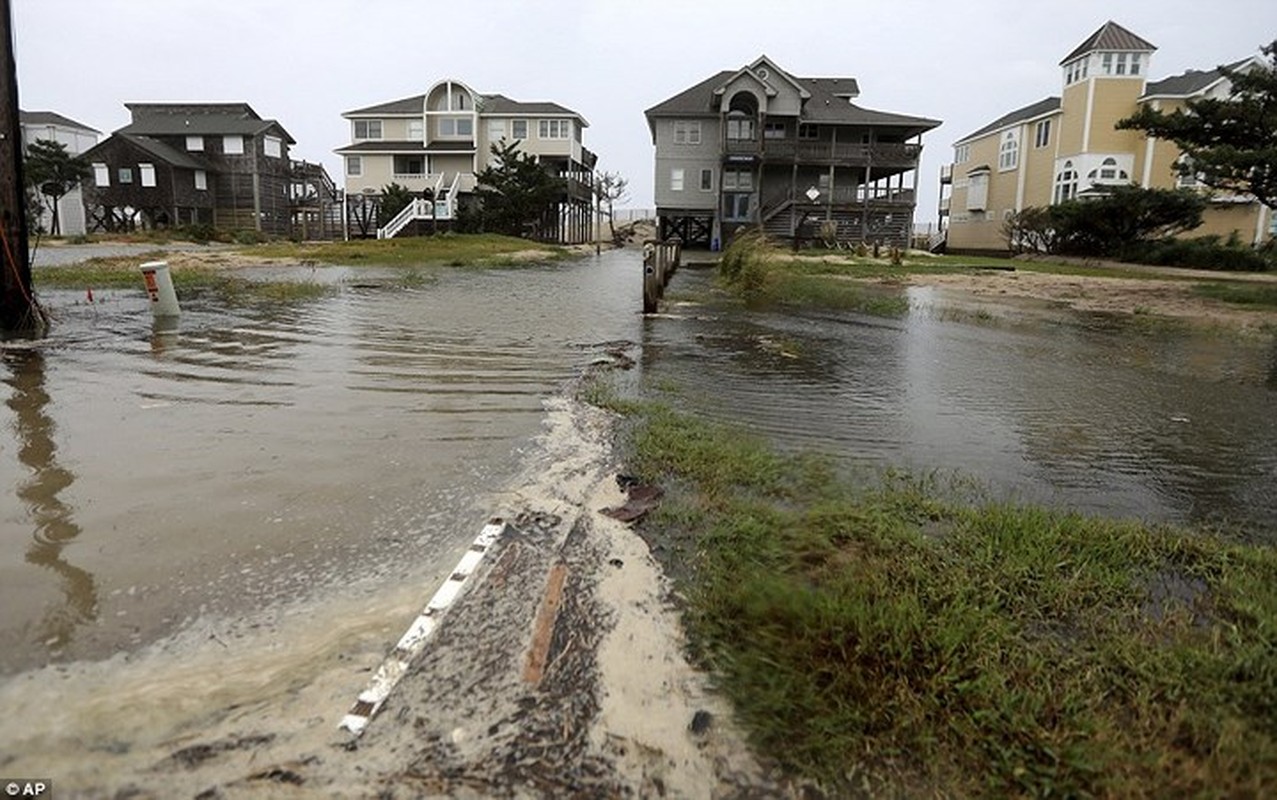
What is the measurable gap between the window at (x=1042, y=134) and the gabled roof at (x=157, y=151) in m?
50.5

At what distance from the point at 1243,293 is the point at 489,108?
42.8m

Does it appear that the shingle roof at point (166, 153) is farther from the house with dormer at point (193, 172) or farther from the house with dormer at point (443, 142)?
the house with dormer at point (443, 142)

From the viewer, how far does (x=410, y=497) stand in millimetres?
4207

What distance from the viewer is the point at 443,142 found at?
48375 mm

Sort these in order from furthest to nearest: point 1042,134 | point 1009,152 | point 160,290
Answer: point 1009,152, point 1042,134, point 160,290

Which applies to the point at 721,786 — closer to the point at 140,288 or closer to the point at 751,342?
the point at 751,342

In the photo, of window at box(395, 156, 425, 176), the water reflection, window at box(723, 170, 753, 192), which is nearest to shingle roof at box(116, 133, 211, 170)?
window at box(395, 156, 425, 176)

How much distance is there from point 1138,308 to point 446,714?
55.0 feet

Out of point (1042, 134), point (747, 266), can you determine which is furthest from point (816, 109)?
point (747, 266)

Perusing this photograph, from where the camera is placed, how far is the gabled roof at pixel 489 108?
4867cm

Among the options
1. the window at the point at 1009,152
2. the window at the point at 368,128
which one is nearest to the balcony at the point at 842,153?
the window at the point at 1009,152

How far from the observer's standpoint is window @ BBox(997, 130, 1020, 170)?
46.2m

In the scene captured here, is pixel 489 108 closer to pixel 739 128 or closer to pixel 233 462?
pixel 739 128

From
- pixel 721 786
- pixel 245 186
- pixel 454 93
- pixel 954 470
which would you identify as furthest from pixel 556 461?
pixel 245 186
